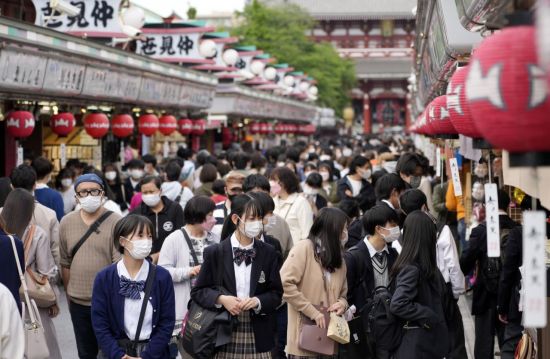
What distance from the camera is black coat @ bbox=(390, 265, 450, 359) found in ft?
20.8

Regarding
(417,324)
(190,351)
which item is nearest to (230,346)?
(190,351)

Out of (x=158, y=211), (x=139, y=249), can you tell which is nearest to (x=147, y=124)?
(x=158, y=211)

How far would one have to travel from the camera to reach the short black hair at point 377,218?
7168 mm

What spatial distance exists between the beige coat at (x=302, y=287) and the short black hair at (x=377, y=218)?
23.5 inches

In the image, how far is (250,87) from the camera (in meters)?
36.9

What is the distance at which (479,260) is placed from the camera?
8625 mm

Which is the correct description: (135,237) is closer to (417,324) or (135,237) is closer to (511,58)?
(417,324)

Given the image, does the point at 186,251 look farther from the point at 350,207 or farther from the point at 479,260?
the point at 350,207

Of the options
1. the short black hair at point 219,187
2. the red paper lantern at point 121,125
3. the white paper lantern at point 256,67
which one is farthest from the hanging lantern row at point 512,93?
the white paper lantern at point 256,67

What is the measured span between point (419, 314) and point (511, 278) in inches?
59.9

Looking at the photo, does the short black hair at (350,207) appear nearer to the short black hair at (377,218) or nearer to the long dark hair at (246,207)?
the short black hair at (377,218)

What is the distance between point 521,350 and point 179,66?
18.7 metres

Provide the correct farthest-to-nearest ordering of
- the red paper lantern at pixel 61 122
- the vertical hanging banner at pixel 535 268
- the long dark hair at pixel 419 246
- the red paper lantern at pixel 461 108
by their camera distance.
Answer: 1. the red paper lantern at pixel 61 122
2. the long dark hair at pixel 419 246
3. the red paper lantern at pixel 461 108
4. the vertical hanging banner at pixel 535 268

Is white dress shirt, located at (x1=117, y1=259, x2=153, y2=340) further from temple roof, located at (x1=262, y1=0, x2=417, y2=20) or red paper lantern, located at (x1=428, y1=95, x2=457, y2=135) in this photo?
temple roof, located at (x1=262, y1=0, x2=417, y2=20)
